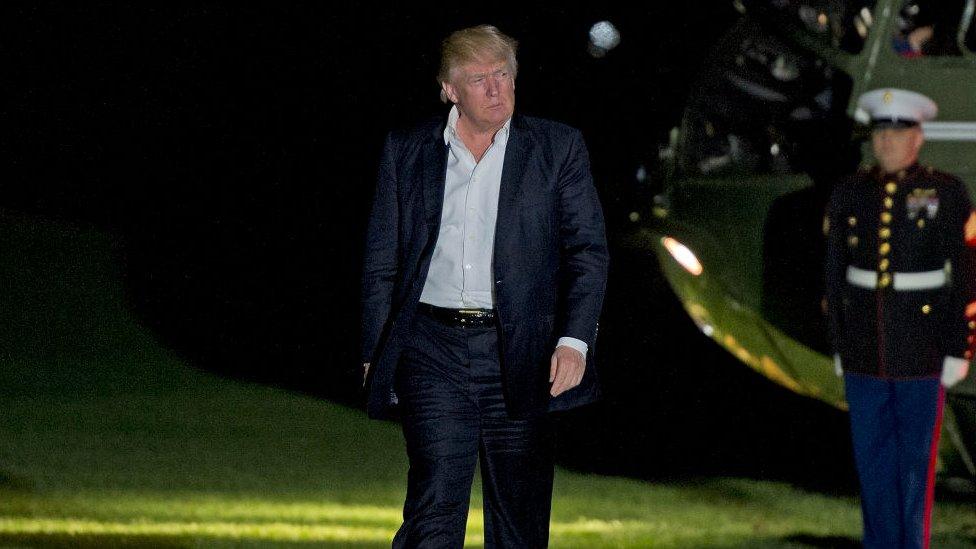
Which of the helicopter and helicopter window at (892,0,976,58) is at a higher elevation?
helicopter window at (892,0,976,58)

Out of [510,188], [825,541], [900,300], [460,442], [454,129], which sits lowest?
[825,541]

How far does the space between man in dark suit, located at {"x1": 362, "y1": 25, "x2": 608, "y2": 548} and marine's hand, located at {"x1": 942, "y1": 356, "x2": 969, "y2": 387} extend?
3.12ft

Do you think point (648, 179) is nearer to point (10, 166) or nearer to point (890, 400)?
point (890, 400)

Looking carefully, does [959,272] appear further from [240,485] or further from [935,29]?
[240,485]

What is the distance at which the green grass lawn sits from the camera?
4941 millimetres

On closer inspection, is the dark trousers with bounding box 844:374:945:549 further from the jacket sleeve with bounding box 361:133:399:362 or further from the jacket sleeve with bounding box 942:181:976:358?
the jacket sleeve with bounding box 361:133:399:362

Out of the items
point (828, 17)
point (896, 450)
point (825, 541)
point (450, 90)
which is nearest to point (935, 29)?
point (828, 17)

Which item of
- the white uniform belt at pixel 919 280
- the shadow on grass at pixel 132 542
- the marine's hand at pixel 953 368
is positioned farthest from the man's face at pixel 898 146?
the shadow on grass at pixel 132 542

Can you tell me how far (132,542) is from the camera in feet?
16.0

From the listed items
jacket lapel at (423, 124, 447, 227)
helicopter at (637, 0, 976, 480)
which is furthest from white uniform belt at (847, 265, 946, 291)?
jacket lapel at (423, 124, 447, 227)

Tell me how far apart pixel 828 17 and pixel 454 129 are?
1.75 metres

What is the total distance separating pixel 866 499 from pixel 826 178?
108cm

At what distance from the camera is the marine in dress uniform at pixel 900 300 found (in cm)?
397

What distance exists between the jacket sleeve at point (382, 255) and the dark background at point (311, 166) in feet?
5.64
